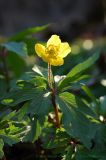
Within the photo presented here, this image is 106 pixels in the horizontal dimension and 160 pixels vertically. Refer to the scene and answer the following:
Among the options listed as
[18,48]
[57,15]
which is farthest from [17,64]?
[57,15]

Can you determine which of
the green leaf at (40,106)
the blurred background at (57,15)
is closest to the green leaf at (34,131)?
the green leaf at (40,106)

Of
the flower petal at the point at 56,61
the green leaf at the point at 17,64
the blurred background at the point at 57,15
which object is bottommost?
the flower petal at the point at 56,61

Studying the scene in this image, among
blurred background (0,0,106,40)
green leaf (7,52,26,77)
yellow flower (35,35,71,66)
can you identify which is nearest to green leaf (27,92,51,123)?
yellow flower (35,35,71,66)

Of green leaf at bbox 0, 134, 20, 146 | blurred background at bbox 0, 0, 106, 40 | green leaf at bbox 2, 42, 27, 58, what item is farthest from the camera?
blurred background at bbox 0, 0, 106, 40

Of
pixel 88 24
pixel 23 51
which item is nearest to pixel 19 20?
pixel 88 24

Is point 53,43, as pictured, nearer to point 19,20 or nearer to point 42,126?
point 42,126

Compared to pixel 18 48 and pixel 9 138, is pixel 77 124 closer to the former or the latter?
pixel 9 138

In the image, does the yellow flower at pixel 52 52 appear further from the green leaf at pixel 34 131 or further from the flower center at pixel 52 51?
the green leaf at pixel 34 131

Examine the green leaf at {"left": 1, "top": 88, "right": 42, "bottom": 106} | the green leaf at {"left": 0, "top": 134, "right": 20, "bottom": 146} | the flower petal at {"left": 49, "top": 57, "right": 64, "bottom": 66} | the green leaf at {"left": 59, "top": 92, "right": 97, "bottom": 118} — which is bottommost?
the green leaf at {"left": 0, "top": 134, "right": 20, "bottom": 146}

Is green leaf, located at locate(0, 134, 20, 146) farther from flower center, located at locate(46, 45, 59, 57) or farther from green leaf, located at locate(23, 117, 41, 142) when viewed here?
flower center, located at locate(46, 45, 59, 57)

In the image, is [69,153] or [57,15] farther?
[57,15]

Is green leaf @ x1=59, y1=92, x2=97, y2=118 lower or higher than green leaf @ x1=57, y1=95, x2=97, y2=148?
higher
